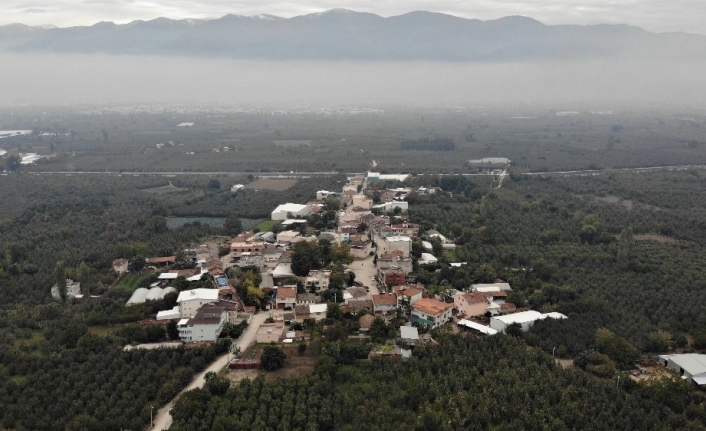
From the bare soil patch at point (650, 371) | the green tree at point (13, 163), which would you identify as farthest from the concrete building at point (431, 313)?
the green tree at point (13, 163)

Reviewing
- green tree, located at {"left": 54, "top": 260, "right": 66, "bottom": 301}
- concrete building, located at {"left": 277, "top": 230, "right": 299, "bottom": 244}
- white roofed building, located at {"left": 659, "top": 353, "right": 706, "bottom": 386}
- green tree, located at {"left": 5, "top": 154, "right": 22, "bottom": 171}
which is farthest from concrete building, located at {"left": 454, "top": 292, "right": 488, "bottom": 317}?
green tree, located at {"left": 5, "top": 154, "right": 22, "bottom": 171}

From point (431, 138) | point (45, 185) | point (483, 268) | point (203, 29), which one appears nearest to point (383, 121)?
point (431, 138)

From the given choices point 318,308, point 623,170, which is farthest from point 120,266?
point 623,170

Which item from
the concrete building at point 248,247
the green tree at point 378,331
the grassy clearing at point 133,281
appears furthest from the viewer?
the concrete building at point 248,247

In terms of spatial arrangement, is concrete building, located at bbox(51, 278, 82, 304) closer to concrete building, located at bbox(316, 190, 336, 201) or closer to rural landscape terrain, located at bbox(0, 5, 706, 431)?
rural landscape terrain, located at bbox(0, 5, 706, 431)

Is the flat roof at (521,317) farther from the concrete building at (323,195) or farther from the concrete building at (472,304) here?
the concrete building at (323,195)

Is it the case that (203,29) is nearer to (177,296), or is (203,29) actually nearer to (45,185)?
(45,185)

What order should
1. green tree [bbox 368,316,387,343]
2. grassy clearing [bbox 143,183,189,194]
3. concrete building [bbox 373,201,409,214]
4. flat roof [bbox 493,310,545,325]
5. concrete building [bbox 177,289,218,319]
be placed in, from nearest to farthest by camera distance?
green tree [bbox 368,316,387,343] < flat roof [bbox 493,310,545,325] < concrete building [bbox 177,289,218,319] < concrete building [bbox 373,201,409,214] < grassy clearing [bbox 143,183,189,194]
